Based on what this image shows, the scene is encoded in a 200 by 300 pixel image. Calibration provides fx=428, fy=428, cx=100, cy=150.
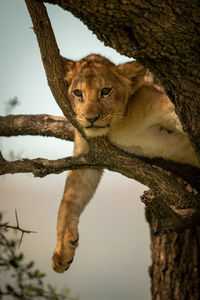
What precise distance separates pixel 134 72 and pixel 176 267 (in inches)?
89.6

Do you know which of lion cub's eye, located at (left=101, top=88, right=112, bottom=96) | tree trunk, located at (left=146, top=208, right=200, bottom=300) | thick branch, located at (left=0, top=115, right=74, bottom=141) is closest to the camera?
lion cub's eye, located at (left=101, top=88, right=112, bottom=96)

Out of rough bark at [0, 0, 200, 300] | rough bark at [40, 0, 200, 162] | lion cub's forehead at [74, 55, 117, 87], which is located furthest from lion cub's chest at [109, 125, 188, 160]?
rough bark at [40, 0, 200, 162]

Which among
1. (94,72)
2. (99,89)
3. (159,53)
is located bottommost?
(159,53)

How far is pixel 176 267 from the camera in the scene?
16.0ft

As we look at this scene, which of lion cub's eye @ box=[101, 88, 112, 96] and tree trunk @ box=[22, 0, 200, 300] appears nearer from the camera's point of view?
tree trunk @ box=[22, 0, 200, 300]

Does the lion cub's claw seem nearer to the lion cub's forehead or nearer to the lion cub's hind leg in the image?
the lion cub's hind leg

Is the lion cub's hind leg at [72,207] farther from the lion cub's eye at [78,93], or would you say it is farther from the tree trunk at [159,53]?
the tree trunk at [159,53]

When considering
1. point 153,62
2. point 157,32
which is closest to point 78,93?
point 153,62

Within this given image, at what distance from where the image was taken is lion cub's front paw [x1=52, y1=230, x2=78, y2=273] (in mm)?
4055

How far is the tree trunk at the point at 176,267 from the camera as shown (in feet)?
15.8

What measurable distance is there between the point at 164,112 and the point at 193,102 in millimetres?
1075

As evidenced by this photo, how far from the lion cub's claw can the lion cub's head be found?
1.15 m

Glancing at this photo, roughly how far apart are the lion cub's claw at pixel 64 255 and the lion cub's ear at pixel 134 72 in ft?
5.48

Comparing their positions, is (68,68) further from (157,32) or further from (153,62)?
(157,32)
